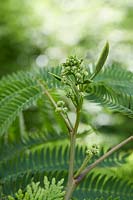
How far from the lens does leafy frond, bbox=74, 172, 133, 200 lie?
78cm

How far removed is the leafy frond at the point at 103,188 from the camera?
78cm

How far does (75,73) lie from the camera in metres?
0.56

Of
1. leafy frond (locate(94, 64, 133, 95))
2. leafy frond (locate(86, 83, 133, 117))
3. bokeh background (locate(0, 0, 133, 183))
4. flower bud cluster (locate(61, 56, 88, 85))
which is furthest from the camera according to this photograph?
bokeh background (locate(0, 0, 133, 183))

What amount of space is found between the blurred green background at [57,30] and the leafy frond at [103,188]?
1.60 meters

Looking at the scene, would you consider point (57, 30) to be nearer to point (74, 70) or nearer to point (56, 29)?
point (56, 29)

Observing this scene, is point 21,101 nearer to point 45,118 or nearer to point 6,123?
point 6,123

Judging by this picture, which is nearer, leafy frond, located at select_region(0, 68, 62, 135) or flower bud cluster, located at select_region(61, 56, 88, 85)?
flower bud cluster, located at select_region(61, 56, 88, 85)

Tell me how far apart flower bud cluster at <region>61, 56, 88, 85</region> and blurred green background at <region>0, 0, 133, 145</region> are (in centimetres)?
→ 182

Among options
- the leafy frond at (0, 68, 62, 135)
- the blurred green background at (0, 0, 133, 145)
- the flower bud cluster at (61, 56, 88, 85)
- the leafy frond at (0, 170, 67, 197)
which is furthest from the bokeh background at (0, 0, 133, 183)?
the flower bud cluster at (61, 56, 88, 85)

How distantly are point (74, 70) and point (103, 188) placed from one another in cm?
31

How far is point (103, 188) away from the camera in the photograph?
2.66ft

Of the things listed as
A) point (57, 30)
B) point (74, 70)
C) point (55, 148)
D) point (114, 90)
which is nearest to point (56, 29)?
point (57, 30)

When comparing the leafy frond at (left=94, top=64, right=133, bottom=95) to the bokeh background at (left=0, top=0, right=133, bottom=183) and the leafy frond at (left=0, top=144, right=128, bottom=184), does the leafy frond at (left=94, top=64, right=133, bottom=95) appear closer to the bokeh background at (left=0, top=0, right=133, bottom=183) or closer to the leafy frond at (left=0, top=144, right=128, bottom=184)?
the leafy frond at (left=0, top=144, right=128, bottom=184)

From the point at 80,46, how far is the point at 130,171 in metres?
1.22
